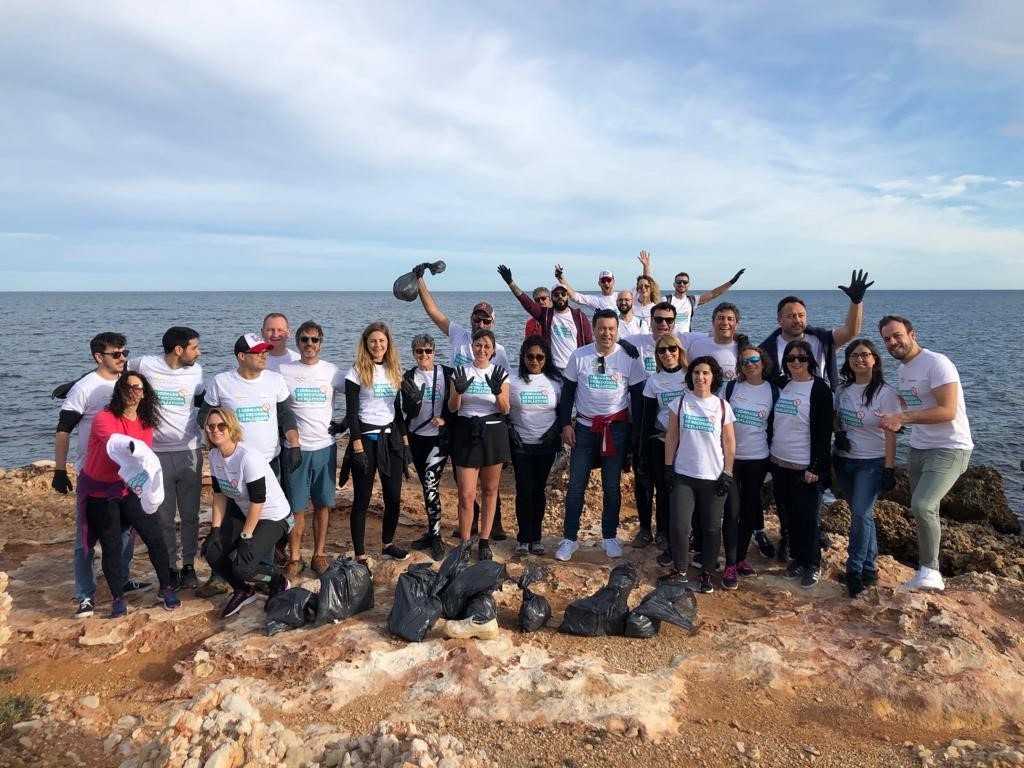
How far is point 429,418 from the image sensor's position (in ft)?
20.3

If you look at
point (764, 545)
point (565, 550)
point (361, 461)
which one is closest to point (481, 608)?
point (565, 550)

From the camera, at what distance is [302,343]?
5746 mm

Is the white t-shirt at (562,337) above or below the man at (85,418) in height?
above

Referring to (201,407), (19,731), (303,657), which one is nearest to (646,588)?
(303,657)

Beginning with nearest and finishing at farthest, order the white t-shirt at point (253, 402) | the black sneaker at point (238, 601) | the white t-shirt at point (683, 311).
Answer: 1. the black sneaker at point (238, 601)
2. the white t-shirt at point (253, 402)
3. the white t-shirt at point (683, 311)

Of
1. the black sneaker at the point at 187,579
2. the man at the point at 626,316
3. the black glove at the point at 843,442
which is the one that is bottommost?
the black sneaker at the point at 187,579

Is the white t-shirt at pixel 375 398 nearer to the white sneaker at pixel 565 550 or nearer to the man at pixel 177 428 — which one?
the man at pixel 177 428

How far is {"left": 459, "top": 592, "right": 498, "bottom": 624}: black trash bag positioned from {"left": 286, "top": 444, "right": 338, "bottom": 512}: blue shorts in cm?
187

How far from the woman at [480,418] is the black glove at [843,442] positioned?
2976mm

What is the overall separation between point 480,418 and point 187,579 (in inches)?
120

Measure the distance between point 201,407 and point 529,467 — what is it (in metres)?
3.05

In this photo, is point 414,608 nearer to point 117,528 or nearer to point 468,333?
point 117,528

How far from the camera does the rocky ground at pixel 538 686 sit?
136 inches

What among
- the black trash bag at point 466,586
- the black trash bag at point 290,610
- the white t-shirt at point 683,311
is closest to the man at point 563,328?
the white t-shirt at point 683,311
